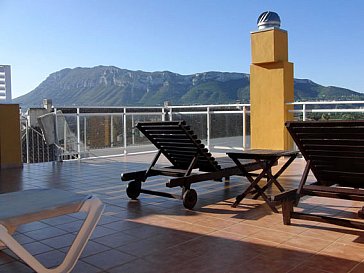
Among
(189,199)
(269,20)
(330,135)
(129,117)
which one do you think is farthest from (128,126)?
(330,135)

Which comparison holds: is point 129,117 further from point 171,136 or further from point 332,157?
point 332,157

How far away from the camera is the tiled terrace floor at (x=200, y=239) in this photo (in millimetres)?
2803

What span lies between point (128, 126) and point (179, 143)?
537cm

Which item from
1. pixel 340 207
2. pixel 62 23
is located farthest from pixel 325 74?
pixel 340 207

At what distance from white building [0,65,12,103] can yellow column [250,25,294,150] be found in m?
5.38

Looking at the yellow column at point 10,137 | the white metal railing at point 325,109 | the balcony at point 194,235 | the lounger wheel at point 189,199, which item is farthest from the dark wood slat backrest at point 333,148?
the yellow column at point 10,137

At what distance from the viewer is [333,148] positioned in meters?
3.58

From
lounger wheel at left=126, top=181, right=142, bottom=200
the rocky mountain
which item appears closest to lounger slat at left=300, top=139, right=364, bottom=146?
lounger wheel at left=126, top=181, right=142, bottom=200

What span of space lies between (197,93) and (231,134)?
16.2 metres

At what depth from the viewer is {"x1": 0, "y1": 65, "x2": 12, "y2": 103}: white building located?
29.8 ft

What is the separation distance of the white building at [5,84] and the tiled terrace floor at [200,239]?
507 cm

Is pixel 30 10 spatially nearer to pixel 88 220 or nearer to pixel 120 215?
pixel 120 215

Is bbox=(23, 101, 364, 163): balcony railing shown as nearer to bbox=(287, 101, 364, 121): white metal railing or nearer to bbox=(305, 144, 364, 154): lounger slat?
bbox=(287, 101, 364, 121): white metal railing

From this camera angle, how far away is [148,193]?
5004mm
